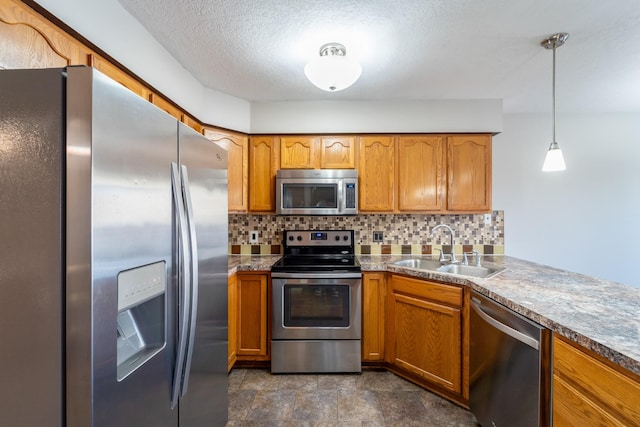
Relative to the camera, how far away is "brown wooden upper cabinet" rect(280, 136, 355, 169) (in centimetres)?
263

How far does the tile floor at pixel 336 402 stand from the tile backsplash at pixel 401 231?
3.72 feet

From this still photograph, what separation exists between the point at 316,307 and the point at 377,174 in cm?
131

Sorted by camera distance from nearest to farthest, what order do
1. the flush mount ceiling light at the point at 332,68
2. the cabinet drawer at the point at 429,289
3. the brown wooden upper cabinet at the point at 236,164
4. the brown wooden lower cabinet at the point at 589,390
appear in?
1. the brown wooden lower cabinet at the point at 589,390
2. the flush mount ceiling light at the point at 332,68
3. the cabinet drawer at the point at 429,289
4. the brown wooden upper cabinet at the point at 236,164

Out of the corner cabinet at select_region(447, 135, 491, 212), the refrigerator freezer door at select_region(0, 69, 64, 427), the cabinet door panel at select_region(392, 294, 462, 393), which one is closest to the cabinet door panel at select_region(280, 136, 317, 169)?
the corner cabinet at select_region(447, 135, 491, 212)

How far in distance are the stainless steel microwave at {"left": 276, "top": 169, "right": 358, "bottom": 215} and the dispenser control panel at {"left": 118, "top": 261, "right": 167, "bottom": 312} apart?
5.43 feet

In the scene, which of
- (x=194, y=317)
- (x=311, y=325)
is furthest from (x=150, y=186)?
(x=311, y=325)

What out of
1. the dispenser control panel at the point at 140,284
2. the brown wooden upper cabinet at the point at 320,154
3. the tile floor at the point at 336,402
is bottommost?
the tile floor at the point at 336,402

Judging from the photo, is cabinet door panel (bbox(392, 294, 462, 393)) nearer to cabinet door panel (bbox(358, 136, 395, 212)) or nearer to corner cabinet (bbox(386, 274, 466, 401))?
corner cabinet (bbox(386, 274, 466, 401))

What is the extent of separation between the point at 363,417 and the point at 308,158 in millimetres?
2049

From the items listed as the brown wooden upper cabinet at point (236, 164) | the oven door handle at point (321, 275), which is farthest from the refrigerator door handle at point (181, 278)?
the brown wooden upper cabinet at point (236, 164)

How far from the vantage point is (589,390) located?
963mm

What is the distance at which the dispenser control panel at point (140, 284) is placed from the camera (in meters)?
0.74

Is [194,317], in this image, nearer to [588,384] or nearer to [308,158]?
[588,384]

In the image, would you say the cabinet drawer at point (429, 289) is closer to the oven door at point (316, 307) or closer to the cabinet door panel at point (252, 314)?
the oven door at point (316, 307)
